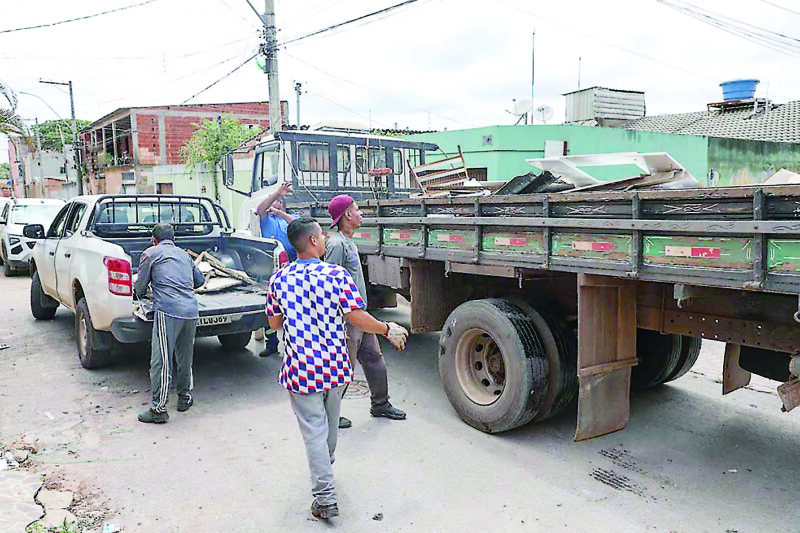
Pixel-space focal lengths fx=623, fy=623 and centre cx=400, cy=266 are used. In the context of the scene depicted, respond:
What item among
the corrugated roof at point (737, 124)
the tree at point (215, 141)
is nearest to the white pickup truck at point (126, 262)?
the tree at point (215, 141)

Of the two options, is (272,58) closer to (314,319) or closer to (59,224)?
(59,224)

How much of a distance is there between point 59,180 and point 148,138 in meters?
18.5

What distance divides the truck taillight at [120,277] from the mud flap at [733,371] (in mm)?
4607

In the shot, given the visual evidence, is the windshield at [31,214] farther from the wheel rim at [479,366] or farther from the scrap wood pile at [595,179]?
the scrap wood pile at [595,179]

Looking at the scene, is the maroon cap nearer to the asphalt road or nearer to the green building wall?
the asphalt road

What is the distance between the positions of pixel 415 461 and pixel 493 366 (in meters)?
1.02

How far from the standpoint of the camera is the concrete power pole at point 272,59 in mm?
14023

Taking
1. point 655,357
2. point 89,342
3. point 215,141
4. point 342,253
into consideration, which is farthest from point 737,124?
point 89,342

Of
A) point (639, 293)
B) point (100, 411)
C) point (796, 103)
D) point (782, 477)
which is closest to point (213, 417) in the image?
point (100, 411)

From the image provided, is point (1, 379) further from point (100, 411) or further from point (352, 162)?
point (352, 162)

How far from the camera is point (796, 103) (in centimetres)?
2170

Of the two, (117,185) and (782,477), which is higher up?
(117,185)

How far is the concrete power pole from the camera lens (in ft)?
46.0

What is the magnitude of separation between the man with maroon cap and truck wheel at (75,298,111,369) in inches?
103
